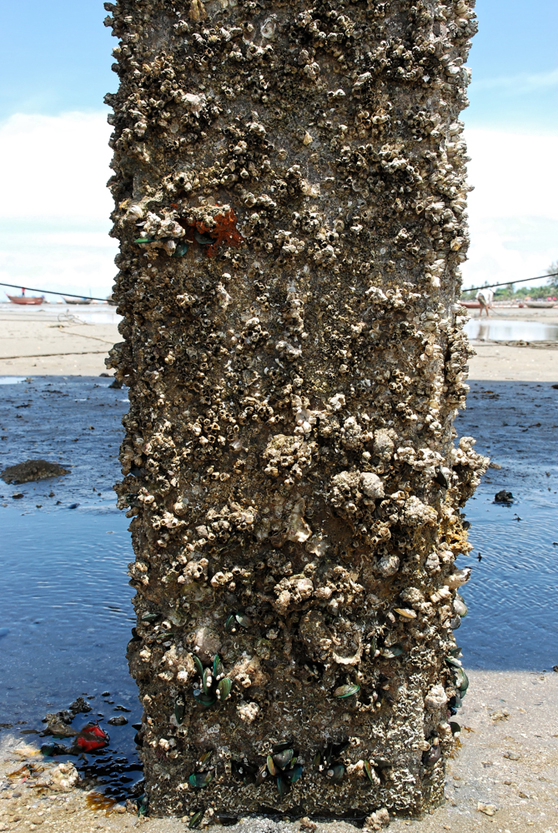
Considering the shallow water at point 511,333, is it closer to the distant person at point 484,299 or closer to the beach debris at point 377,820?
the distant person at point 484,299

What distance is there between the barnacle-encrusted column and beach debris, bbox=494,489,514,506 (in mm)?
3501

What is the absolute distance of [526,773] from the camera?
7.98 ft

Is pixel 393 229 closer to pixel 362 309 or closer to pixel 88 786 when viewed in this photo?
pixel 362 309

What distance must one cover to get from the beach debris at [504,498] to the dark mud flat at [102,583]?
9 centimetres

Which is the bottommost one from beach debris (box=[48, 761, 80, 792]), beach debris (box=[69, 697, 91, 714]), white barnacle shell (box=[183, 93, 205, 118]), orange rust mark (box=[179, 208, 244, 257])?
beach debris (box=[69, 697, 91, 714])

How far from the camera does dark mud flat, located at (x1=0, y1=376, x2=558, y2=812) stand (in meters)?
2.96

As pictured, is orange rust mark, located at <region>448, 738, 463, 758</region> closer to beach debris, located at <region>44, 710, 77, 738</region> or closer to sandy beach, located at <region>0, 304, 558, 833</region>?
sandy beach, located at <region>0, 304, 558, 833</region>

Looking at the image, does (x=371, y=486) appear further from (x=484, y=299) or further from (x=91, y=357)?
(x=484, y=299)

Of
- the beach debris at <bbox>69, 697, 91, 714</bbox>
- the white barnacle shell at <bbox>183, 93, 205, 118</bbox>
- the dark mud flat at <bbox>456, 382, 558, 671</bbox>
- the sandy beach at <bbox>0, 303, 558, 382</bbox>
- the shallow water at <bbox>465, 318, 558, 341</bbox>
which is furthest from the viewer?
the shallow water at <bbox>465, 318, 558, 341</bbox>

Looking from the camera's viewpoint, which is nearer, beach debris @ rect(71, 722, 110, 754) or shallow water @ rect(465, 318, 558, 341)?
beach debris @ rect(71, 722, 110, 754)

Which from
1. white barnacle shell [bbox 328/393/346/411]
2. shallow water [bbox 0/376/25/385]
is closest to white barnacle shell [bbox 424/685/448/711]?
white barnacle shell [bbox 328/393/346/411]

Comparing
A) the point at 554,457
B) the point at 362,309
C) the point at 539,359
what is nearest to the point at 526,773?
the point at 362,309

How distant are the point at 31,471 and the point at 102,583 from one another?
250cm

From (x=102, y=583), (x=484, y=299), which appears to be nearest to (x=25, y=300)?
(x=484, y=299)
